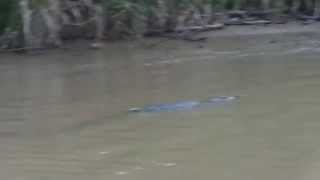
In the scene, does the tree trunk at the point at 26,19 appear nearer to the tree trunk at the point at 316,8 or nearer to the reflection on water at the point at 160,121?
the reflection on water at the point at 160,121

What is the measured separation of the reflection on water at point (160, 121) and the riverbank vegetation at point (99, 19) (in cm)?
162

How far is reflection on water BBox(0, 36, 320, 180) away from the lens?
4.98 metres

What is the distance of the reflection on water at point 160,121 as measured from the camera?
4.98 m

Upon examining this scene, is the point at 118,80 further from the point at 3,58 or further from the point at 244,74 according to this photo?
the point at 3,58

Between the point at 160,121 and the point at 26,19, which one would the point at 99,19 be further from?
the point at 160,121

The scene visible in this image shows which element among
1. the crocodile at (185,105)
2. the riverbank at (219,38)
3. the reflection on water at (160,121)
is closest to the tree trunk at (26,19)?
the riverbank at (219,38)

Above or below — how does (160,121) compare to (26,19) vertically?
above

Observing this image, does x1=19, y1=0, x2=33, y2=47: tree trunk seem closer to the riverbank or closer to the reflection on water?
the riverbank

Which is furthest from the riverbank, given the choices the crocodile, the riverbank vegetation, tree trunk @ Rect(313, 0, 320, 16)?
the crocodile

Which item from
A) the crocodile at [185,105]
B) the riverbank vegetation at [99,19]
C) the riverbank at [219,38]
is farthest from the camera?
the riverbank at [219,38]

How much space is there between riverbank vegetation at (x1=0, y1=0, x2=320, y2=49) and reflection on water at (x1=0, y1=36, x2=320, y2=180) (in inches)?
63.9

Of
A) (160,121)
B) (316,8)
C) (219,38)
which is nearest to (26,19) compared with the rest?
(219,38)

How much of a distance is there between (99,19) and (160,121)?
7.59 m

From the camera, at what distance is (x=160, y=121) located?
→ 641 centimetres
